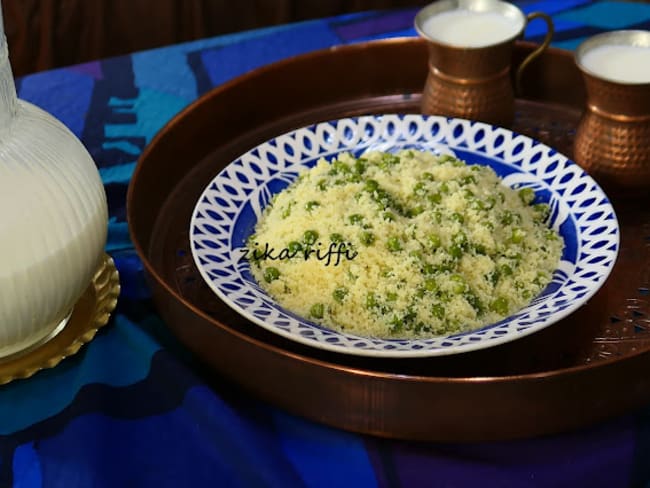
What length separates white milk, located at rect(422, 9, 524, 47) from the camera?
1352mm

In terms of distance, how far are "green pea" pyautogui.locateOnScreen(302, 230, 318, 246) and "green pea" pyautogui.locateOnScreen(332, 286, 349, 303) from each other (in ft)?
0.29

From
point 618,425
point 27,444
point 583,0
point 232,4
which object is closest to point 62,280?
point 27,444

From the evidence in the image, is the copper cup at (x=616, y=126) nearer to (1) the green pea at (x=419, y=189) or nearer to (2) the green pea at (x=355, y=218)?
(1) the green pea at (x=419, y=189)

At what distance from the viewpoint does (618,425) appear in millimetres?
916

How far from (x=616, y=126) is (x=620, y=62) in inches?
4.7

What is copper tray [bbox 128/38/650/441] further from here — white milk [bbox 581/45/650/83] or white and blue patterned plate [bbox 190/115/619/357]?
white milk [bbox 581/45/650/83]

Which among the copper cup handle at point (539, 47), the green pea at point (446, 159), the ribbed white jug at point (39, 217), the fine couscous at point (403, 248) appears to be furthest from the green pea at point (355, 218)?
the copper cup handle at point (539, 47)

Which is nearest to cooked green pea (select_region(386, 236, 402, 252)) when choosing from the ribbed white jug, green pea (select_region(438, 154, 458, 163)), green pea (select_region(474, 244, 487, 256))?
green pea (select_region(474, 244, 487, 256))

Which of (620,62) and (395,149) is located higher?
(620,62)

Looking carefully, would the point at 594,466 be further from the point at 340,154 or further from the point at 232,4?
the point at 232,4

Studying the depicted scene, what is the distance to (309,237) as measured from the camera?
1075 mm

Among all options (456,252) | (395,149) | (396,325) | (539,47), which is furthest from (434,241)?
(539,47)

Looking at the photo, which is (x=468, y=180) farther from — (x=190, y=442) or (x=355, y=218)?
(x=190, y=442)

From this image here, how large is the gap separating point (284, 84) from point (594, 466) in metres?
0.92
